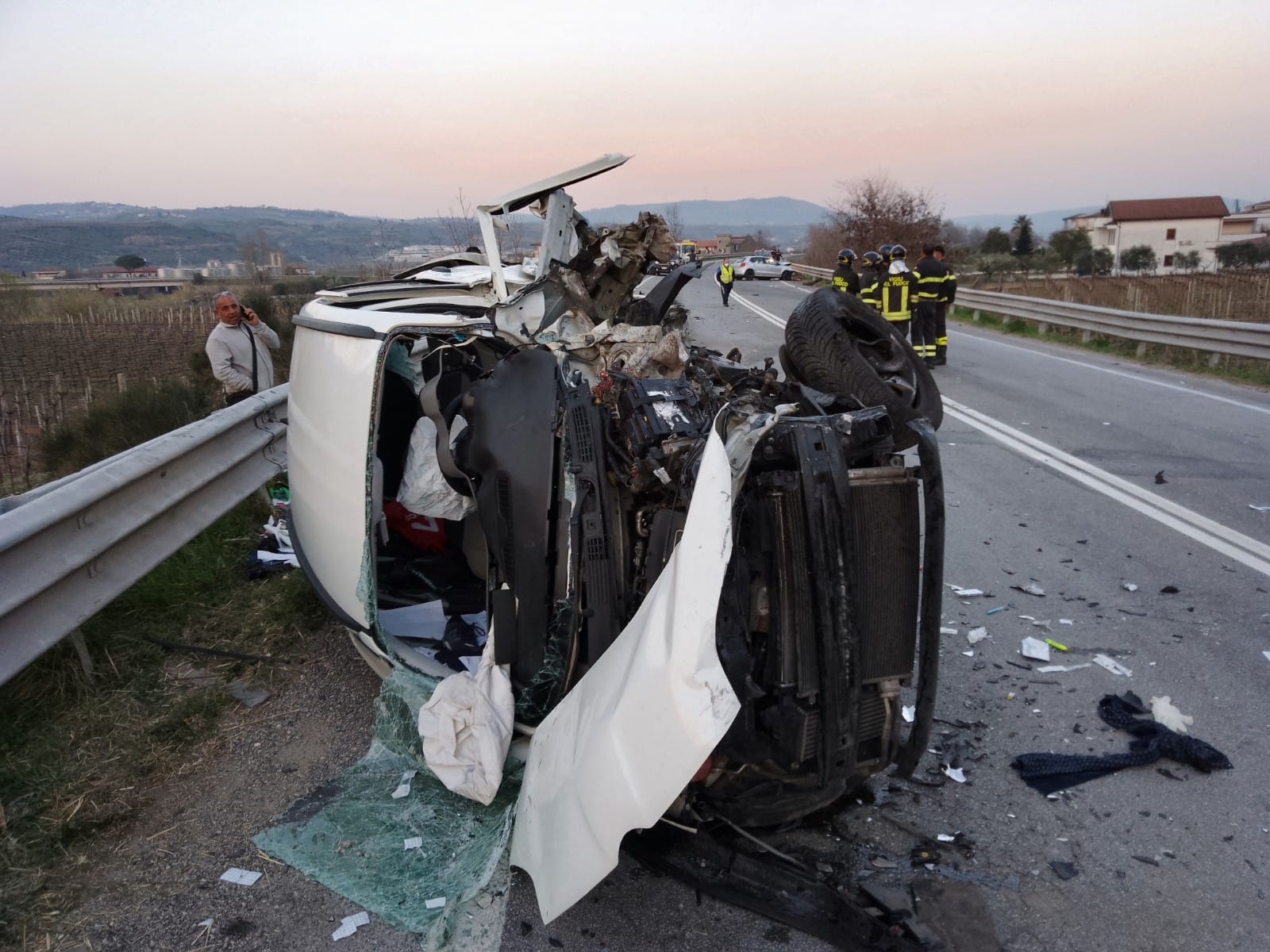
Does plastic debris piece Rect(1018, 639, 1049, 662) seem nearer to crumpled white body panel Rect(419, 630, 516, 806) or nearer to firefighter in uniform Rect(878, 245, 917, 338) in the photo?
crumpled white body panel Rect(419, 630, 516, 806)

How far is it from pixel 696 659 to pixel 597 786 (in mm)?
451

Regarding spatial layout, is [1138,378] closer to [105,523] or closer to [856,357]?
[856,357]

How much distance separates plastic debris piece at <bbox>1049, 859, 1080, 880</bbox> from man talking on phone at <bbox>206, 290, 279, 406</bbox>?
7.12 metres

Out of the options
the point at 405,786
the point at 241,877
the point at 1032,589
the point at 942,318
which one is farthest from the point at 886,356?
the point at 942,318

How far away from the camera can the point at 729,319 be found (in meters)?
20.1

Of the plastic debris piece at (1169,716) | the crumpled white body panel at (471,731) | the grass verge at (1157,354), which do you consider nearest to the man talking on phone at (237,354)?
the crumpled white body panel at (471,731)

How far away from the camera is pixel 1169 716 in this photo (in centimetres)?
349

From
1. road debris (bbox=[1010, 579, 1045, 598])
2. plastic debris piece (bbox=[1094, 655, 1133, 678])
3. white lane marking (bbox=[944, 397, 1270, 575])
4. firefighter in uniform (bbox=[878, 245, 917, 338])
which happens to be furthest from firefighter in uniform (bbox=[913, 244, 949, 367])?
plastic debris piece (bbox=[1094, 655, 1133, 678])

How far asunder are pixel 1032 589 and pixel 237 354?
675cm

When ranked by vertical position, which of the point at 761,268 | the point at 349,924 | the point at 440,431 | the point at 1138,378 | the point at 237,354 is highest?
the point at 761,268

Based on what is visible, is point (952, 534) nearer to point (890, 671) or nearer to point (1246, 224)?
point (890, 671)

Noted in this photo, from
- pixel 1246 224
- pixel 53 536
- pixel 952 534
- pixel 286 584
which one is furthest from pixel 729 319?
pixel 1246 224

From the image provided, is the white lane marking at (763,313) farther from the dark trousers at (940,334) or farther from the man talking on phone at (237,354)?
the man talking on phone at (237,354)

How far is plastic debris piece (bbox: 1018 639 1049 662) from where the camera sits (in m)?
4.06
